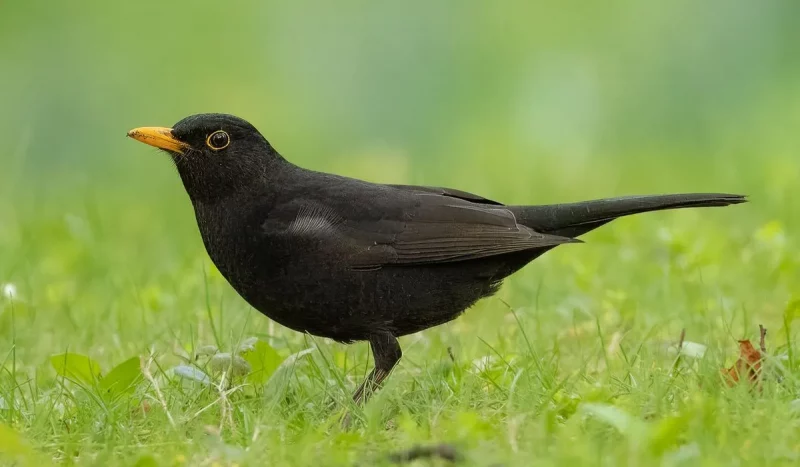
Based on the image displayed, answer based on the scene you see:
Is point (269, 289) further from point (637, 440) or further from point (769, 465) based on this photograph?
point (769, 465)

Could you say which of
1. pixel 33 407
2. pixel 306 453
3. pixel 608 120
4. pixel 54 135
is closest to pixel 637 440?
pixel 306 453

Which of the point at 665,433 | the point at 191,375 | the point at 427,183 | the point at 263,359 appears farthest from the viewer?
the point at 427,183

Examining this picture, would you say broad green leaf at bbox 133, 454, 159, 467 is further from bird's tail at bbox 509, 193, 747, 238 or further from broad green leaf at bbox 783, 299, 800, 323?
broad green leaf at bbox 783, 299, 800, 323

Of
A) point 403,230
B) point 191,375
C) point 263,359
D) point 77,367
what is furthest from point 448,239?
point 77,367

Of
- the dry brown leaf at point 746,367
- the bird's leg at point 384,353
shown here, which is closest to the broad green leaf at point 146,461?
the bird's leg at point 384,353

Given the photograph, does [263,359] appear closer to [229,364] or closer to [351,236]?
[229,364]

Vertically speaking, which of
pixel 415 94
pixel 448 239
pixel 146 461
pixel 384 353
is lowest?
pixel 146 461

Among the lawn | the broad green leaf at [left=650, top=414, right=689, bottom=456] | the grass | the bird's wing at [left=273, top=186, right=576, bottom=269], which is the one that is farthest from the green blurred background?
the broad green leaf at [left=650, top=414, right=689, bottom=456]

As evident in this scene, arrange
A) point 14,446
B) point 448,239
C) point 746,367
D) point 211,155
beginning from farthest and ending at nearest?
1. point 211,155
2. point 448,239
3. point 746,367
4. point 14,446
